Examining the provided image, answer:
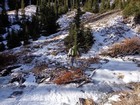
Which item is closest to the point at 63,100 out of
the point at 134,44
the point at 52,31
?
the point at 134,44

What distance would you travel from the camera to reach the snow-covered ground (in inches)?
695

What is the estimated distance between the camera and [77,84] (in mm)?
19797

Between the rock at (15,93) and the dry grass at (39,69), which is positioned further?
the dry grass at (39,69)

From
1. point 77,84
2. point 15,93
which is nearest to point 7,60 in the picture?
point 15,93

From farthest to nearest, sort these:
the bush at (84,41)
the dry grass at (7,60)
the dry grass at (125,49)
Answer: the dry grass at (7,60)
the bush at (84,41)
the dry grass at (125,49)

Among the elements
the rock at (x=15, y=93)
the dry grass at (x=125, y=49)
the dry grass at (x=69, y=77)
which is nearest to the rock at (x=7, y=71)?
the rock at (x=15, y=93)

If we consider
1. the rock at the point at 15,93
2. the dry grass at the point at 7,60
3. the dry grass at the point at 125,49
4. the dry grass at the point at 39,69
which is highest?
the dry grass at the point at 125,49

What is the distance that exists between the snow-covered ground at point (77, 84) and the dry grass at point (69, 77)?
53 cm

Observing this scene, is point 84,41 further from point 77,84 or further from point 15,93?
point 15,93

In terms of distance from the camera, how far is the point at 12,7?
88.0 m

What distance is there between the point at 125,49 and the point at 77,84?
24.5 feet

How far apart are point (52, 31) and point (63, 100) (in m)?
22.7

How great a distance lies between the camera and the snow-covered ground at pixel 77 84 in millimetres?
17641

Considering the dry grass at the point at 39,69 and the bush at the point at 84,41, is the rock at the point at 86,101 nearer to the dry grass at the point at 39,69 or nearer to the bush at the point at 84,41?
the dry grass at the point at 39,69
